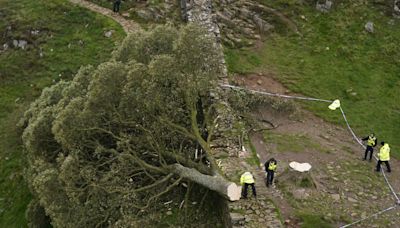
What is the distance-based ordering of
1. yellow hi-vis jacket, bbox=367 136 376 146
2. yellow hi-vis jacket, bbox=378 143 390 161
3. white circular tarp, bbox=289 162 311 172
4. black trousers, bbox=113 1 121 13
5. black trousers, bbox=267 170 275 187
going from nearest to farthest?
1. black trousers, bbox=267 170 275 187
2. white circular tarp, bbox=289 162 311 172
3. yellow hi-vis jacket, bbox=378 143 390 161
4. yellow hi-vis jacket, bbox=367 136 376 146
5. black trousers, bbox=113 1 121 13

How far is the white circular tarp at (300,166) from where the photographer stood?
21.5 meters


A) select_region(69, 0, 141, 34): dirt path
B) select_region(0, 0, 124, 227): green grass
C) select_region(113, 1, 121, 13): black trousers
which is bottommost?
select_region(0, 0, 124, 227): green grass

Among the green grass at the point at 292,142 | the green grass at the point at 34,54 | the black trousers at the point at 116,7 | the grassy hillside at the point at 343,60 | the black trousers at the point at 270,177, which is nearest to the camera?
the black trousers at the point at 270,177

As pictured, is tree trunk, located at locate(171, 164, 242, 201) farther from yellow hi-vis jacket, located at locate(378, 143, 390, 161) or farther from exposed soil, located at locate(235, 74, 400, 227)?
yellow hi-vis jacket, located at locate(378, 143, 390, 161)

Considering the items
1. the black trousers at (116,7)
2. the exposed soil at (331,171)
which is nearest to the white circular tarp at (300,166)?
the exposed soil at (331,171)

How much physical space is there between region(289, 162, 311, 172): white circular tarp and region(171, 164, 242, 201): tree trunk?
13.4 feet

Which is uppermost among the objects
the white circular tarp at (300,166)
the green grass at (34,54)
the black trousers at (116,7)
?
the black trousers at (116,7)

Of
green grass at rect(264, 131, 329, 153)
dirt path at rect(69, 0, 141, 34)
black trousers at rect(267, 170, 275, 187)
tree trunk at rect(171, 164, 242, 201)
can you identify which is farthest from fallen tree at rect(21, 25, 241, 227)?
dirt path at rect(69, 0, 141, 34)

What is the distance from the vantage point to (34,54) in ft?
120

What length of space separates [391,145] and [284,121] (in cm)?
576

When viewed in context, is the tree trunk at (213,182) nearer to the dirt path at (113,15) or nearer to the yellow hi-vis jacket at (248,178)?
the yellow hi-vis jacket at (248,178)

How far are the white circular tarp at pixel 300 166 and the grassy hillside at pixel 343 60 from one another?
20.9 feet

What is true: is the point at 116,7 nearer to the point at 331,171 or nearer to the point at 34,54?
the point at 34,54

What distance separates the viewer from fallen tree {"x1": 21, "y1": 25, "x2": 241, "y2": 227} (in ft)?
65.4
